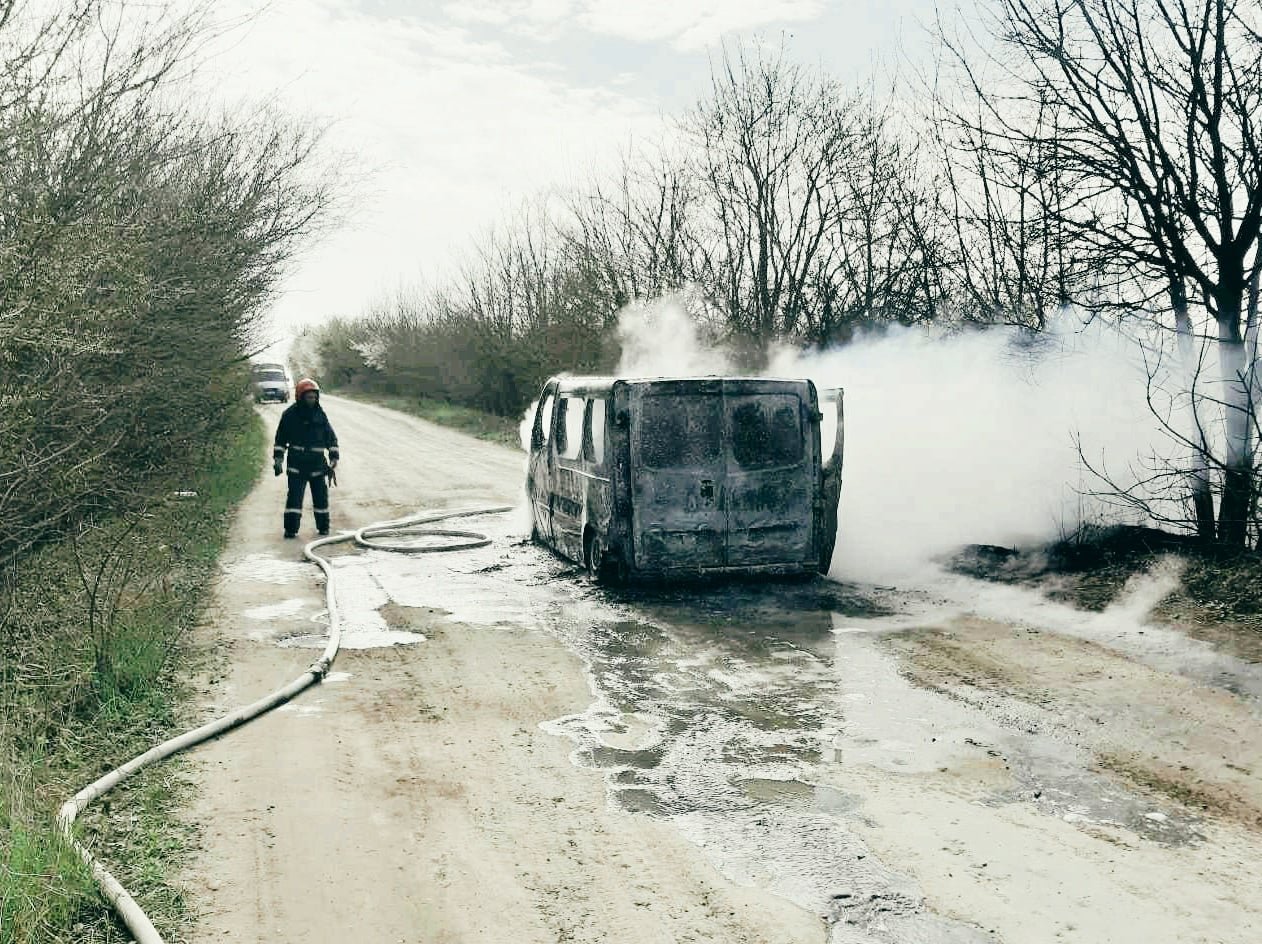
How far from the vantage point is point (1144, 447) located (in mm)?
11344

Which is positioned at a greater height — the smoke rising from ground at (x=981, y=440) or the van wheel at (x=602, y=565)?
the smoke rising from ground at (x=981, y=440)

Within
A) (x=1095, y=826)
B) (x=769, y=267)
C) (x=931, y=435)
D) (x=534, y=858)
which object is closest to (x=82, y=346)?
(x=534, y=858)

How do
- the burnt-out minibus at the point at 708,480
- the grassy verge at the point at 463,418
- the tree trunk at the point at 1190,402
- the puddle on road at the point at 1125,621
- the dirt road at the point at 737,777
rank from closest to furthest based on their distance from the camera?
the dirt road at the point at 737,777 < the puddle on road at the point at 1125,621 < the tree trunk at the point at 1190,402 < the burnt-out minibus at the point at 708,480 < the grassy verge at the point at 463,418

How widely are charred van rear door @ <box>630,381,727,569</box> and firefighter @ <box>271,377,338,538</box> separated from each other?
5.40 metres

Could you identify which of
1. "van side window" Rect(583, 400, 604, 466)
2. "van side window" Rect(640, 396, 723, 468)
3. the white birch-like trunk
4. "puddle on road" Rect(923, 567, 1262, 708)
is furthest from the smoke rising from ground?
"van side window" Rect(583, 400, 604, 466)

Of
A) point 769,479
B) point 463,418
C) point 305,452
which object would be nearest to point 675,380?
point 769,479

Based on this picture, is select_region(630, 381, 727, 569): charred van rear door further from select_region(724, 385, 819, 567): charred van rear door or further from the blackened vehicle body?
the blackened vehicle body

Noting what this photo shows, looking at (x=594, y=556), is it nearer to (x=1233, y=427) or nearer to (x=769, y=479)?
(x=769, y=479)

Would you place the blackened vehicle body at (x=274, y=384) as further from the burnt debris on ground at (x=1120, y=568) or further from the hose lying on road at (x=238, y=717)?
the burnt debris on ground at (x=1120, y=568)

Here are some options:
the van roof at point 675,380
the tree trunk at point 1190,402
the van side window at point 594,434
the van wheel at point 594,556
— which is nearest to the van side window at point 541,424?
the van side window at point 594,434

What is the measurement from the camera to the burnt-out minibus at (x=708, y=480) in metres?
9.70

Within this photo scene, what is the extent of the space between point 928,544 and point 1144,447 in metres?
2.35

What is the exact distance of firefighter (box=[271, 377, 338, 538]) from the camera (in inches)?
537

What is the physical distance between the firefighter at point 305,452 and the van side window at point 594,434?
4.50 m
